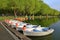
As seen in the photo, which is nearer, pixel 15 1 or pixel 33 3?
pixel 15 1

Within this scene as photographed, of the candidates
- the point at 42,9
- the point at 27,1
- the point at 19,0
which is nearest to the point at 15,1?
the point at 19,0

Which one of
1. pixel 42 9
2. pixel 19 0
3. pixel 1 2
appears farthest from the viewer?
→ pixel 42 9

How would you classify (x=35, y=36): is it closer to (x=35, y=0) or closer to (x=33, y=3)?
(x=33, y=3)

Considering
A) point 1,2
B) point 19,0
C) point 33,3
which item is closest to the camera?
point 1,2

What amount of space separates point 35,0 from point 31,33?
2814 inches

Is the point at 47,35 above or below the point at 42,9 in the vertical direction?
above

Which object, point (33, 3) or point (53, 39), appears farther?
point (33, 3)

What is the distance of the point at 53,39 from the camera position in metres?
27.1

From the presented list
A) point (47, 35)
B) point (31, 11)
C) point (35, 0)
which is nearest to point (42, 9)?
point (35, 0)

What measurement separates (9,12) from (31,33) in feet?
243

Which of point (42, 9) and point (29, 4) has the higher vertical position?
point (29, 4)

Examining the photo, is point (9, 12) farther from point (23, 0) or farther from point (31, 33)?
point (31, 33)

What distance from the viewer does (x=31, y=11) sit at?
89312 millimetres

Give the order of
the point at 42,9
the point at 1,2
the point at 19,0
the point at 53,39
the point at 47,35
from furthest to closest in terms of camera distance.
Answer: the point at 42,9 → the point at 19,0 → the point at 1,2 → the point at 47,35 → the point at 53,39
